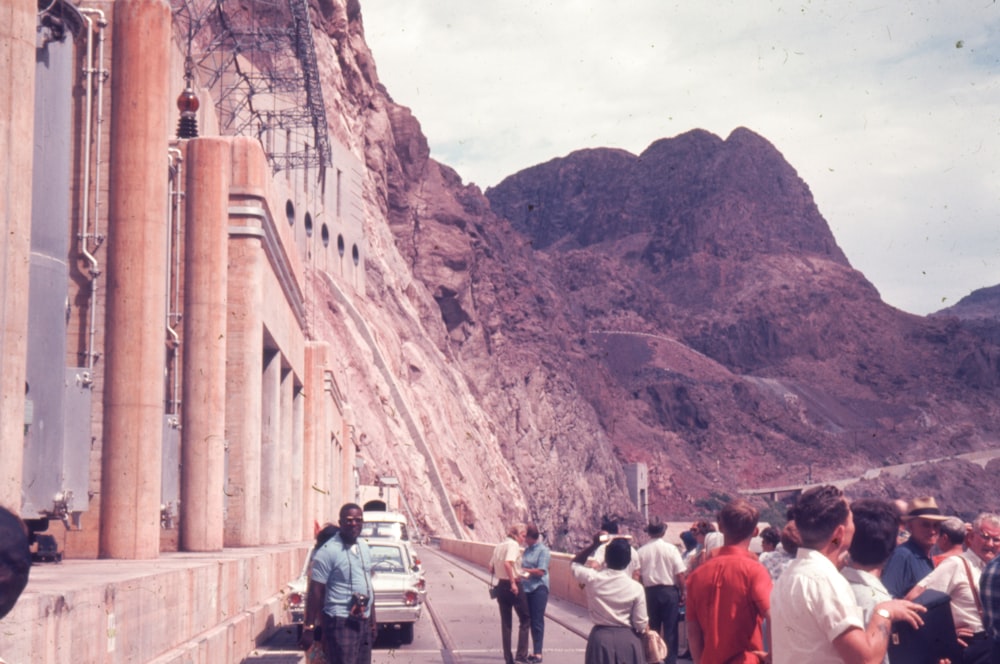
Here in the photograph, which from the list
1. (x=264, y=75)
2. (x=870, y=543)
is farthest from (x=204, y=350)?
(x=264, y=75)

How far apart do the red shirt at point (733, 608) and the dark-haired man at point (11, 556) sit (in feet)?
12.5

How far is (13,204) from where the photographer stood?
10.1 meters

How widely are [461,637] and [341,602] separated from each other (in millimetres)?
9018

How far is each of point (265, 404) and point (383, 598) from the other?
913 cm

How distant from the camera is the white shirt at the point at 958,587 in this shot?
600 centimetres

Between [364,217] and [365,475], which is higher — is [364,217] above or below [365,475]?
above

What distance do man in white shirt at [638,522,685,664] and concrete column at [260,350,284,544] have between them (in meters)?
13.6

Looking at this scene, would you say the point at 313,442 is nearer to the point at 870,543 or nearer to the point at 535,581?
the point at 535,581

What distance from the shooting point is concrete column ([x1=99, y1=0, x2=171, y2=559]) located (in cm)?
1569

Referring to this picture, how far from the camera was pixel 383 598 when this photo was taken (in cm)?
1738

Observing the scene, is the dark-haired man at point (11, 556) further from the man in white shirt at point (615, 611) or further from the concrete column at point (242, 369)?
the concrete column at point (242, 369)

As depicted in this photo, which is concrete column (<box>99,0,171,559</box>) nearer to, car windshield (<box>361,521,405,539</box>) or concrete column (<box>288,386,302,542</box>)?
car windshield (<box>361,521,405,539</box>)

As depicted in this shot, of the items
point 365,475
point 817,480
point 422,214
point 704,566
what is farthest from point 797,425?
point 704,566

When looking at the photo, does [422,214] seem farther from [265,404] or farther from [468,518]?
[265,404]
